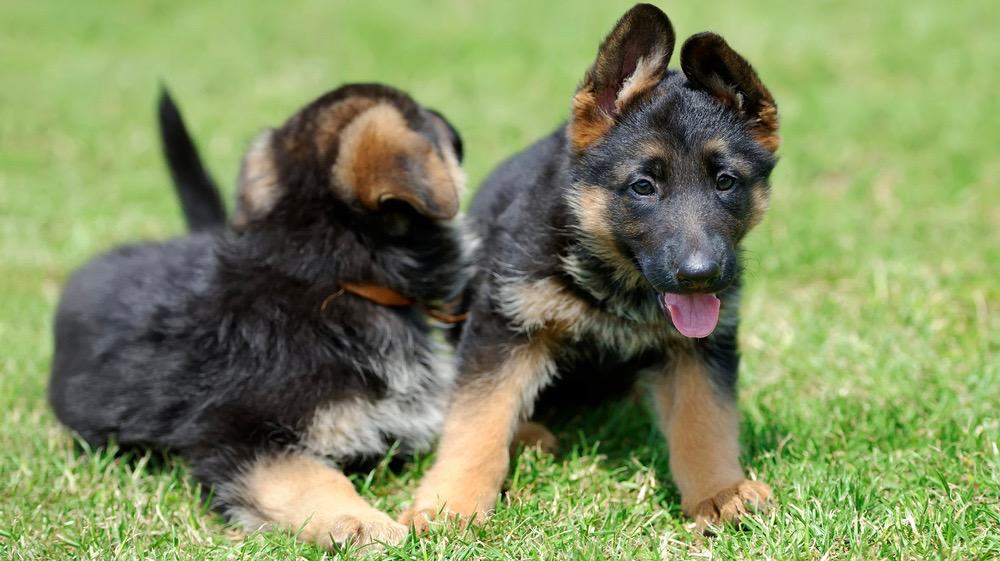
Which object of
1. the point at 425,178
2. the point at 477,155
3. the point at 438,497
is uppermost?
the point at 425,178

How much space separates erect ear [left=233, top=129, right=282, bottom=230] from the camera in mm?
4387

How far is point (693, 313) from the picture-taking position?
3621mm

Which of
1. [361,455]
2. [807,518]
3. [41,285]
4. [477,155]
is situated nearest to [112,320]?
[361,455]

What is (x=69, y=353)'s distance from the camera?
4723mm

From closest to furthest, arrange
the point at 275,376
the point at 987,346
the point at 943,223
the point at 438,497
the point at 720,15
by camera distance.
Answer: the point at 438,497 → the point at 275,376 → the point at 987,346 → the point at 943,223 → the point at 720,15

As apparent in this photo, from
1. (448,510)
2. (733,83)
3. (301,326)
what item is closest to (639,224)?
(733,83)

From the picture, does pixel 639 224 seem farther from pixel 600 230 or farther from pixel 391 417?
pixel 391 417

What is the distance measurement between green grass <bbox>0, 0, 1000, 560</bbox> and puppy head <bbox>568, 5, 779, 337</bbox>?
0.90 meters

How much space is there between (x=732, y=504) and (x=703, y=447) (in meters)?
0.30

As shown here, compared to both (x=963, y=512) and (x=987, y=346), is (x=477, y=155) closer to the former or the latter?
(x=987, y=346)

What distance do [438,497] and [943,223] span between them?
4.57 meters

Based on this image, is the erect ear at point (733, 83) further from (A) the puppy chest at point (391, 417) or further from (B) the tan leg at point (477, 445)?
(A) the puppy chest at point (391, 417)

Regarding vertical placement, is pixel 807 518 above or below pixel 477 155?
above

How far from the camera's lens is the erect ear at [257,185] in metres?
4.39
